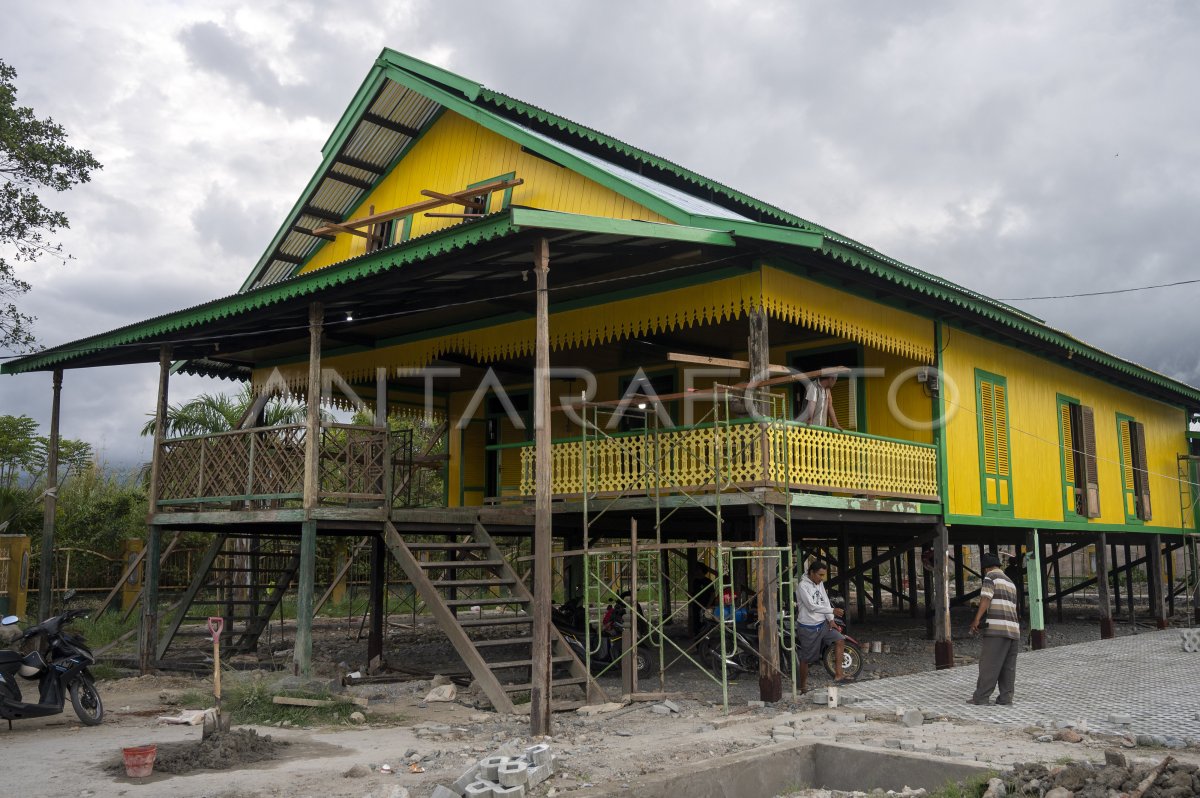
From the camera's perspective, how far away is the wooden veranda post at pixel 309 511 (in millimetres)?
11820

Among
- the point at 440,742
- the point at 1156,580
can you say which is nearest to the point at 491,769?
the point at 440,742

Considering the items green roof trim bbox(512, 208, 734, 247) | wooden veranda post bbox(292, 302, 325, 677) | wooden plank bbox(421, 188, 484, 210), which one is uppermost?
wooden plank bbox(421, 188, 484, 210)

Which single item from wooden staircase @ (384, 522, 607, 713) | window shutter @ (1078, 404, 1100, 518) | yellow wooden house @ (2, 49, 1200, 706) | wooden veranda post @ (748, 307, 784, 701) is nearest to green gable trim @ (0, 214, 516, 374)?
yellow wooden house @ (2, 49, 1200, 706)

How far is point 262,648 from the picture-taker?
672 inches

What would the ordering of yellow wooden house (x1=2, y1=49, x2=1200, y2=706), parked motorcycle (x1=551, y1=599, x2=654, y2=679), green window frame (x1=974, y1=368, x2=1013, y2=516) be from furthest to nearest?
1. green window frame (x1=974, y1=368, x2=1013, y2=516)
2. parked motorcycle (x1=551, y1=599, x2=654, y2=679)
3. yellow wooden house (x1=2, y1=49, x2=1200, y2=706)

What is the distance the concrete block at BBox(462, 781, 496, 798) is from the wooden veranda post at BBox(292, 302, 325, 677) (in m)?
5.45

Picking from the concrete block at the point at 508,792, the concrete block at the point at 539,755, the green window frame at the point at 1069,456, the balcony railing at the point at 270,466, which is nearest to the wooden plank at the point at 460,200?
the balcony railing at the point at 270,466

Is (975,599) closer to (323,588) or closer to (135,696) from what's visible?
(323,588)

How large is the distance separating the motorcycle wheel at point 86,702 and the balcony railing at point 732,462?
5.04 meters

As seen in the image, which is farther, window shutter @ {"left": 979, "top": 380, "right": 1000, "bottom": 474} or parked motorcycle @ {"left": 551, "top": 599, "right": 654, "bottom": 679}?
window shutter @ {"left": 979, "top": 380, "right": 1000, "bottom": 474}

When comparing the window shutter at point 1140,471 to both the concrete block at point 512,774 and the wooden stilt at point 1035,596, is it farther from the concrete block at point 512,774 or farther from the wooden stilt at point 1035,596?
the concrete block at point 512,774

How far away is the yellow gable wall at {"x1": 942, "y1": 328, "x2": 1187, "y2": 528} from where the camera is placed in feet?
48.9

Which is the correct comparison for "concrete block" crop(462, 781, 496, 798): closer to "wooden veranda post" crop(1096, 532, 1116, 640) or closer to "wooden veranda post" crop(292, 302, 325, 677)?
"wooden veranda post" crop(292, 302, 325, 677)

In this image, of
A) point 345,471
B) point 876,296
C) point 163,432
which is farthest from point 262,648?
point 876,296
